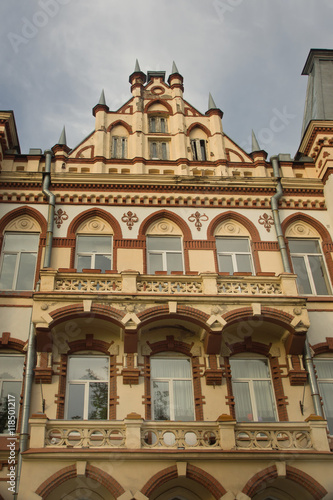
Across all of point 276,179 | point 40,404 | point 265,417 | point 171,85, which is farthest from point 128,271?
point 171,85

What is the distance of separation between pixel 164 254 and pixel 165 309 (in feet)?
11.3

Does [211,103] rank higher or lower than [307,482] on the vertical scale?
higher

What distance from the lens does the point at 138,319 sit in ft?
54.6

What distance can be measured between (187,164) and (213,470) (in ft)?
38.4

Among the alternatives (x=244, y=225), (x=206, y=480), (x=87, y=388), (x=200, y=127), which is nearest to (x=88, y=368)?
(x=87, y=388)

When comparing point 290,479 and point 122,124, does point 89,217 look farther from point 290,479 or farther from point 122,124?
point 290,479

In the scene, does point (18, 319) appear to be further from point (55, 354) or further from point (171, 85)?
point (171, 85)

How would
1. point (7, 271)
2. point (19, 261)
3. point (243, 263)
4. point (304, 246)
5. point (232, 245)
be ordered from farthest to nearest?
point (304, 246)
point (232, 245)
point (243, 263)
point (19, 261)
point (7, 271)

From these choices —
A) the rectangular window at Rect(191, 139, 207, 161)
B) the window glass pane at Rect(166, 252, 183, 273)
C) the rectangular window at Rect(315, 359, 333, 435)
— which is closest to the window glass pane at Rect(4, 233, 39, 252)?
the window glass pane at Rect(166, 252, 183, 273)

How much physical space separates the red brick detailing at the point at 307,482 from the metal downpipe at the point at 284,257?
2.29 m

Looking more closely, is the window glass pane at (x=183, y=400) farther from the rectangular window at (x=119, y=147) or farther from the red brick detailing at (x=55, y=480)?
the rectangular window at (x=119, y=147)

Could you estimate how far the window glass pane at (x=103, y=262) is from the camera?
1952cm

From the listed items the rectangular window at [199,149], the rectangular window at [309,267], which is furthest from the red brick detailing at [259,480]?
the rectangular window at [199,149]

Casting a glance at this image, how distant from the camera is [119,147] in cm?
2291
